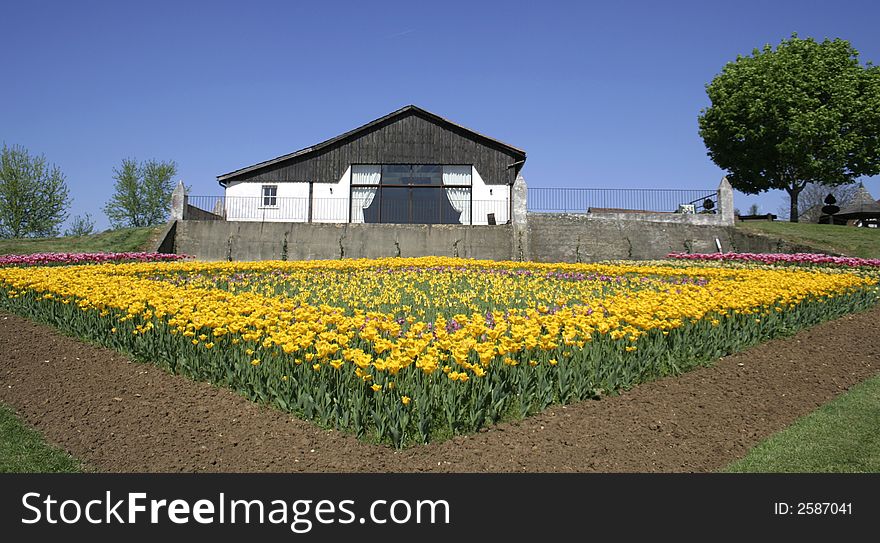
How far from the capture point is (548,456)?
13.6ft

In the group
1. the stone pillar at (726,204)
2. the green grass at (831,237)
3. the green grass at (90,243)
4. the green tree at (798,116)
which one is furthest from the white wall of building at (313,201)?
the green tree at (798,116)

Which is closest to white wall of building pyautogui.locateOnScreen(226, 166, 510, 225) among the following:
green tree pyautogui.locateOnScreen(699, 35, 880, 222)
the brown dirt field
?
green tree pyautogui.locateOnScreen(699, 35, 880, 222)

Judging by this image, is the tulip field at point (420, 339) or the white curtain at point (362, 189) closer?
the tulip field at point (420, 339)

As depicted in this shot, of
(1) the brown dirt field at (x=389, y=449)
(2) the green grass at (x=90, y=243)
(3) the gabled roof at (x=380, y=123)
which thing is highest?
(3) the gabled roof at (x=380, y=123)

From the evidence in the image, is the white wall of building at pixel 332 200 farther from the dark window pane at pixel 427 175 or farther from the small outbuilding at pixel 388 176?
the dark window pane at pixel 427 175

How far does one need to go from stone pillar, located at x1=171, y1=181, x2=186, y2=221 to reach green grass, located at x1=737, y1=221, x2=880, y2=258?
84.7ft

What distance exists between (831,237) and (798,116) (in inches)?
590

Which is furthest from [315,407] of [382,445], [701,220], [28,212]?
[28,212]

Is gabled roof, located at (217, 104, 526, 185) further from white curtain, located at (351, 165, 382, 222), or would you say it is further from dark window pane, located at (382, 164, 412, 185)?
dark window pane, located at (382, 164, 412, 185)

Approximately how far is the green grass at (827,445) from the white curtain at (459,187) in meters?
24.7

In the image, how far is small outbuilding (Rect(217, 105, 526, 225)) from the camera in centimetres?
2967

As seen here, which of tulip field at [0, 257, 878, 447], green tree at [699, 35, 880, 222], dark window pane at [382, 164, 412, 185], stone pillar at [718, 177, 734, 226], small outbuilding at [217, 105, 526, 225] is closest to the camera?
tulip field at [0, 257, 878, 447]

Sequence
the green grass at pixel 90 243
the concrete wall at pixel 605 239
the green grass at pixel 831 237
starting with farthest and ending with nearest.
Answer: the concrete wall at pixel 605 239 < the green grass at pixel 90 243 < the green grass at pixel 831 237

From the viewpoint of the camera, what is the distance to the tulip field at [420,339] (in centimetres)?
462
